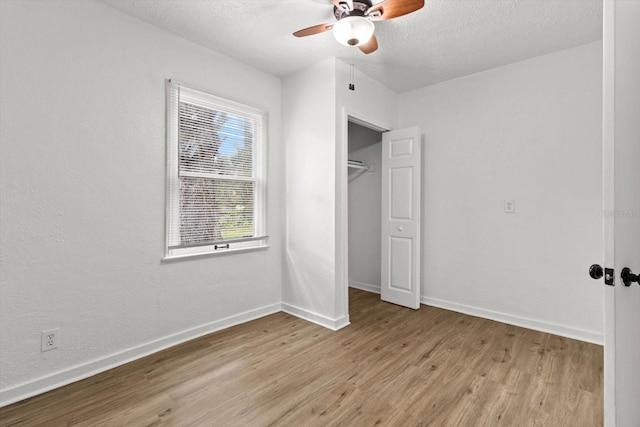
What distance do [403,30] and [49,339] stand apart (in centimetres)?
333

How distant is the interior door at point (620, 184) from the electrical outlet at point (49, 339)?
113 inches

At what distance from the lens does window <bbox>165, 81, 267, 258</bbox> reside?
2.59 m

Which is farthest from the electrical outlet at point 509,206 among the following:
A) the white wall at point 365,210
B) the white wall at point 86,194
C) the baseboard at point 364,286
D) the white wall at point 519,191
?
the white wall at point 86,194

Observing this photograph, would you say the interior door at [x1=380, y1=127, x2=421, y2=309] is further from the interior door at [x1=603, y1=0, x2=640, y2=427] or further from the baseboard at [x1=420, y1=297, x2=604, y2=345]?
the interior door at [x1=603, y1=0, x2=640, y2=427]

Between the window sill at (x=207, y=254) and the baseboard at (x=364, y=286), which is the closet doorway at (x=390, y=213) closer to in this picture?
the baseboard at (x=364, y=286)

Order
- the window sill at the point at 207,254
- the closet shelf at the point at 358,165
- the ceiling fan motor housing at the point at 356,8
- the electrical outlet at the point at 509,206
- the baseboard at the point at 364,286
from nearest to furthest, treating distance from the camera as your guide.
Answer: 1. the ceiling fan motor housing at the point at 356,8
2. the window sill at the point at 207,254
3. the electrical outlet at the point at 509,206
4. the closet shelf at the point at 358,165
5. the baseboard at the point at 364,286

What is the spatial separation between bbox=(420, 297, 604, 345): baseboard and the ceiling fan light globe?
113 inches

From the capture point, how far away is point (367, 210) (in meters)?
4.34

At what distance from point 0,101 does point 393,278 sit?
11.9 feet

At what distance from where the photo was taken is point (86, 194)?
2.12 meters

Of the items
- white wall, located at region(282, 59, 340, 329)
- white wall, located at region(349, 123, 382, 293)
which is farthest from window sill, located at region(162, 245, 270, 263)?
white wall, located at region(349, 123, 382, 293)

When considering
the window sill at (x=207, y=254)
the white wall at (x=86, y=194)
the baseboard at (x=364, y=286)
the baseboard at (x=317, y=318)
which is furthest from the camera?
the baseboard at (x=364, y=286)

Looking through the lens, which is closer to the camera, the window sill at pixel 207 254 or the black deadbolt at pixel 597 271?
the black deadbolt at pixel 597 271

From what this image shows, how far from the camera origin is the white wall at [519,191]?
8.87 feet
